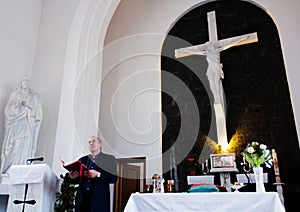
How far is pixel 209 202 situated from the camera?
7.39ft

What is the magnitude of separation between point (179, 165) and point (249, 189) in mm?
1361

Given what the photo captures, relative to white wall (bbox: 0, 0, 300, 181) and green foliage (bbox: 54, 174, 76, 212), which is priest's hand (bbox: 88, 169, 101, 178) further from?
white wall (bbox: 0, 0, 300, 181)

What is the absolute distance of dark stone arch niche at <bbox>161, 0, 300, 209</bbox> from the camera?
4.66m

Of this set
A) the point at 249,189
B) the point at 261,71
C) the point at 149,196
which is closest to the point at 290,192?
the point at 249,189

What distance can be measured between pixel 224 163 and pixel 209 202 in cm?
211

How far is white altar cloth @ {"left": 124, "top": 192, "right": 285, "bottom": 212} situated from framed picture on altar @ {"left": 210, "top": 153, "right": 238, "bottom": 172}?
6.65 ft

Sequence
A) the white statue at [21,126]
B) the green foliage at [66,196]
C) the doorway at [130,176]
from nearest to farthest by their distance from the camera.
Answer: the green foliage at [66,196] → the white statue at [21,126] → the doorway at [130,176]

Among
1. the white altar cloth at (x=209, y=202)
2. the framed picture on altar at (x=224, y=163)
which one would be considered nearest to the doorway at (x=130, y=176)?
the framed picture on altar at (x=224, y=163)

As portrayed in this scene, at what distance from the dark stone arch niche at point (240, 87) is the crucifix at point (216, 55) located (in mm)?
→ 157

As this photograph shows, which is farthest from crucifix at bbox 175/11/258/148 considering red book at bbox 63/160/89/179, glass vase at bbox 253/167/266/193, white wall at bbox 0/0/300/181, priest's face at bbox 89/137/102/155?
red book at bbox 63/160/89/179

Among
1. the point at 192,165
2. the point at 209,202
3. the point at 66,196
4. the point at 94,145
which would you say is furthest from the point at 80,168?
the point at 192,165

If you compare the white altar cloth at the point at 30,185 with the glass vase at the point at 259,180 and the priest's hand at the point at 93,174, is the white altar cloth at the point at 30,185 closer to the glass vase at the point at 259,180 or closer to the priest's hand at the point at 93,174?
the priest's hand at the point at 93,174

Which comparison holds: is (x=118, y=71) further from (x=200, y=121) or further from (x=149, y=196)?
(x=149, y=196)

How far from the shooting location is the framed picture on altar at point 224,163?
4195mm
